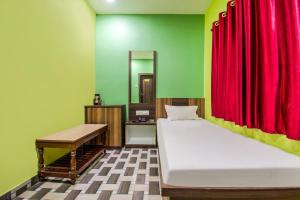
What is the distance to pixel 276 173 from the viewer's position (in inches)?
48.9

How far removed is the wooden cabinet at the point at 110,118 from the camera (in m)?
3.86

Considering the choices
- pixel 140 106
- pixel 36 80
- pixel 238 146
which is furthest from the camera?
pixel 140 106

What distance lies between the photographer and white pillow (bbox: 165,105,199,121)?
3760 millimetres

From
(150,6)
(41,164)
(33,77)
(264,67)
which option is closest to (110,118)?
(41,164)

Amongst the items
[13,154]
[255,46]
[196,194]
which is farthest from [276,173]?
[13,154]

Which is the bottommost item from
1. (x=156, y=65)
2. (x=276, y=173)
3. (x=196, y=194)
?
(x=196, y=194)

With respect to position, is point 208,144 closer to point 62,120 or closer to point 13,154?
point 13,154

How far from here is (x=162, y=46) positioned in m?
4.30

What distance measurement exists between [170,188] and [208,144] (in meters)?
0.73

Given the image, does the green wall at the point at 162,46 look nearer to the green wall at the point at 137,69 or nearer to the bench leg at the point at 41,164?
the green wall at the point at 137,69

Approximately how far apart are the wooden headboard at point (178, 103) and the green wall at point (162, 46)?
4.5 inches

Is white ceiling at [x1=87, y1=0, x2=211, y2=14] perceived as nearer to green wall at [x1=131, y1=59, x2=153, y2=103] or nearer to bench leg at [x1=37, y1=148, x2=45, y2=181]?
green wall at [x1=131, y1=59, x2=153, y2=103]

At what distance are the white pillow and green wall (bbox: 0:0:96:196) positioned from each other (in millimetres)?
1629

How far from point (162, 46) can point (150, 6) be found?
79cm
